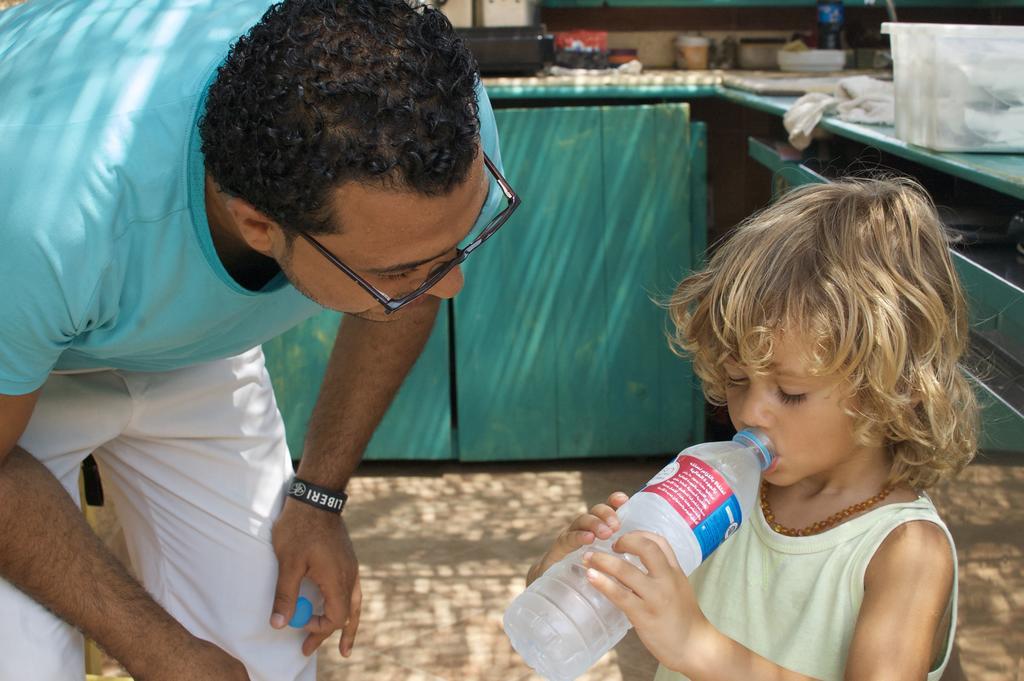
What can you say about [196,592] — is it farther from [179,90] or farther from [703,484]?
[703,484]

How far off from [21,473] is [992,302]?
52.3 inches

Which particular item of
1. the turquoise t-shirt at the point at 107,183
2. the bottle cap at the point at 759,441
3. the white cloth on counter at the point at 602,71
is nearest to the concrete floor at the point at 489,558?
the bottle cap at the point at 759,441

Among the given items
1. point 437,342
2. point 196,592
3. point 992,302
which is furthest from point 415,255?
point 437,342

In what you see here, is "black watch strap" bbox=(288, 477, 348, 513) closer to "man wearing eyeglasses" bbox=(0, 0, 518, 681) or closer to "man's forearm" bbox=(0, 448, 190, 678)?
"man wearing eyeglasses" bbox=(0, 0, 518, 681)

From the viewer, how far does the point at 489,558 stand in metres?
3.38

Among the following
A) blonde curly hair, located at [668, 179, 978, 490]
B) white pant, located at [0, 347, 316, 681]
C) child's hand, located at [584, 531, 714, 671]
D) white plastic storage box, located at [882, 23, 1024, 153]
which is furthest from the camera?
white pant, located at [0, 347, 316, 681]

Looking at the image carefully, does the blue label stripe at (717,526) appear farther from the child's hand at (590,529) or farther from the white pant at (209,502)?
the white pant at (209,502)

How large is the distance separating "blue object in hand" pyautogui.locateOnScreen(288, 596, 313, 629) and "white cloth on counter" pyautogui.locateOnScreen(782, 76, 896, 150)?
4.47ft

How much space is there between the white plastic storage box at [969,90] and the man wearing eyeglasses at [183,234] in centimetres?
67

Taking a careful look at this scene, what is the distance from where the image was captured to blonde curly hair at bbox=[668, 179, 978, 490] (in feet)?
4.68

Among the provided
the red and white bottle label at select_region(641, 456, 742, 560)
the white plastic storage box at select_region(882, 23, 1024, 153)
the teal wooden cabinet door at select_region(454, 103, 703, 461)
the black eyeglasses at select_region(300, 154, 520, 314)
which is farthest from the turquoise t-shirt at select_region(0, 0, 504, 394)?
the teal wooden cabinet door at select_region(454, 103, 703, 461)

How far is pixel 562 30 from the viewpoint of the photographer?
4.55 m

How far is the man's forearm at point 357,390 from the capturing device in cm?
217

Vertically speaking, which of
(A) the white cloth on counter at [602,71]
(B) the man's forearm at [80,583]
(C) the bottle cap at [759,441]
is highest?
(A) the white cloth on counter at [602,71]
